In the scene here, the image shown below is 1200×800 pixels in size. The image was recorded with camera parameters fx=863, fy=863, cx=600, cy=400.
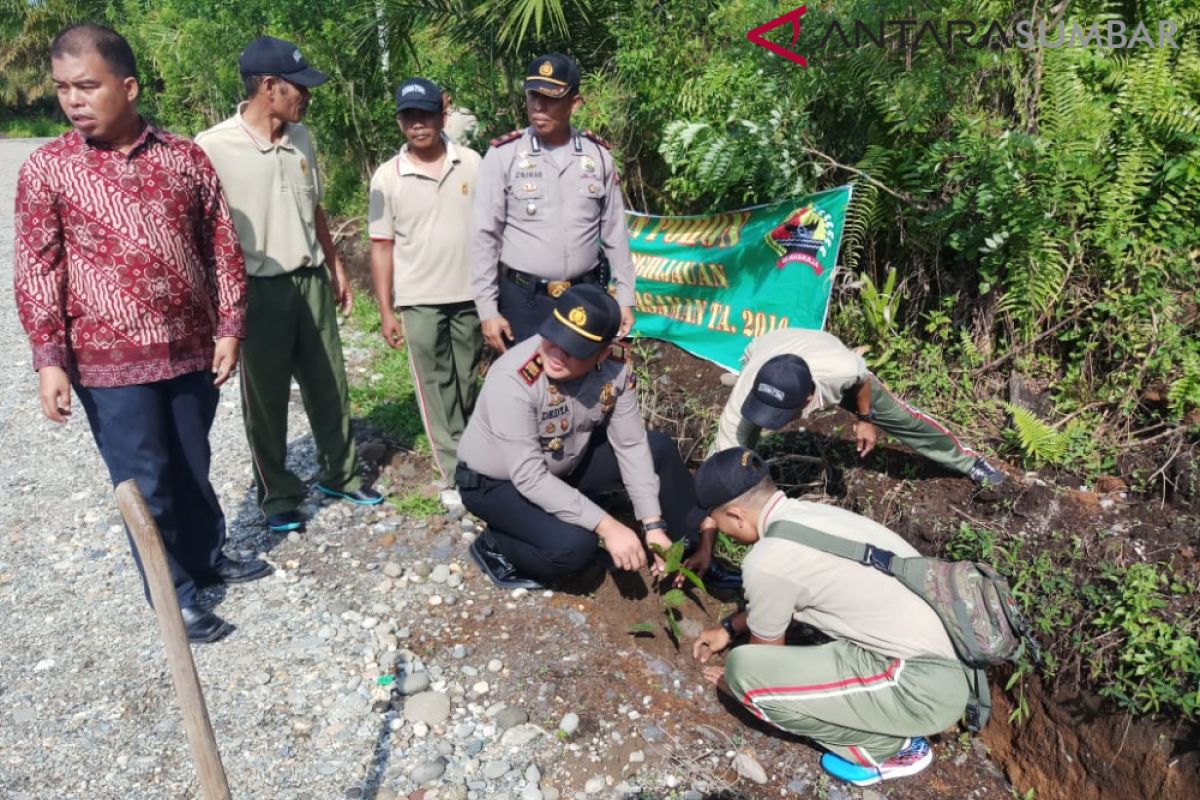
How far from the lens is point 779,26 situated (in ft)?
15.3

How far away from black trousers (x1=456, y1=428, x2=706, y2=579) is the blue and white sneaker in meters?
1.07

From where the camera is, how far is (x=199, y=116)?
47.1 ft

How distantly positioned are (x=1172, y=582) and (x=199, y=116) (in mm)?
15204

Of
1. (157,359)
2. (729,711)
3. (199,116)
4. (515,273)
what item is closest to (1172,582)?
(729,711)

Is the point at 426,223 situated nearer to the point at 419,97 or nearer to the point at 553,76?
the point at 419,97

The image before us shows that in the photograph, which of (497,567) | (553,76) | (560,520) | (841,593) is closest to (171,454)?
(497,567)

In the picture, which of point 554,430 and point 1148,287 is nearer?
point 554,430

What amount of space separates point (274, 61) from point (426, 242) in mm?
995

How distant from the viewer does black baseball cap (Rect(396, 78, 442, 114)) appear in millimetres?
3816

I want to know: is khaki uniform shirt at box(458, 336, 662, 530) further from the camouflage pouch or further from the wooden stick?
the wooden stick

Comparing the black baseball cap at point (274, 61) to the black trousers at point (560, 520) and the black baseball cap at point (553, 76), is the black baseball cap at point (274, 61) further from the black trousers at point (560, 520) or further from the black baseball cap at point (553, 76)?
the black trousers at point (560, 520)

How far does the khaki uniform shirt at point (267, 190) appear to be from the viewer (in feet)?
11.6

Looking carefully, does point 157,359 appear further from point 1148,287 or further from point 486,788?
point 1148,287

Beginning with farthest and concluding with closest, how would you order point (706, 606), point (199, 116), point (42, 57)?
1. point (42, 57)
2. point (199, 116)
3. point (706, 606)
